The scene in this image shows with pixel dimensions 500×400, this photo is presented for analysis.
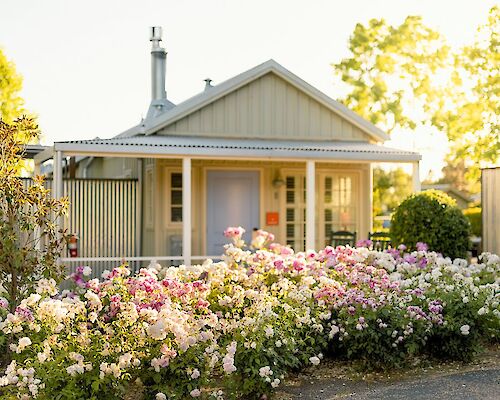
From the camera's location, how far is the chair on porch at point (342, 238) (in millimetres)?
15188

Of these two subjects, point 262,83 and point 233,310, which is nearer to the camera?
point 233,310

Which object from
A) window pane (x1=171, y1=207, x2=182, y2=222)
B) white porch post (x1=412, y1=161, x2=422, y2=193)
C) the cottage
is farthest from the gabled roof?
white porch post (x1=412, y1=161, x2=422, y2=193)

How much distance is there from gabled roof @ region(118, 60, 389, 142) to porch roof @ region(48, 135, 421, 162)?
360 millimetres

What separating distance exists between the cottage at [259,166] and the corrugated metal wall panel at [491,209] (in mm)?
1425

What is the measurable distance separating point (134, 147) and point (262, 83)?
12.9ft

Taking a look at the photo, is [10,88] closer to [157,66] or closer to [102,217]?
[157,66]

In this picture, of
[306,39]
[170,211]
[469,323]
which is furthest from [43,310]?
[306,39]

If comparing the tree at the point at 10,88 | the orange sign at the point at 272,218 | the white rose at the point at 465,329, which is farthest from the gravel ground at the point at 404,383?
the tree at the point at 10,88

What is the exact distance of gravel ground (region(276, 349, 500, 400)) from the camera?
271 inches

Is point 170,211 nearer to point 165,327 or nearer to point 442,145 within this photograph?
point 165,327

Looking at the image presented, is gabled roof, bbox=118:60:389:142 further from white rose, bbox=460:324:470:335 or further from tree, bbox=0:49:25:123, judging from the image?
tree, bbox=0:49:25:123

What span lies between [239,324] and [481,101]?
22.4m

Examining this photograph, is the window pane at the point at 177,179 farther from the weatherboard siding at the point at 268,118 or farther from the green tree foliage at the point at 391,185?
the green tree foliage at the point at 391,185

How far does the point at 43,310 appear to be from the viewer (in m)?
6.28
